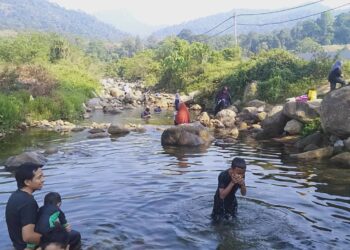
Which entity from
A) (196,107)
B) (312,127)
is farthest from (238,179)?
(196,107)

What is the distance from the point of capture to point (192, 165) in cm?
1627

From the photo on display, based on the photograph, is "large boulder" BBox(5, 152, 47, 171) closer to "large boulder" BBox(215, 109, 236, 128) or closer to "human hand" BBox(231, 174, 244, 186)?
"human hand" BBox(231, 174, 244, 186)

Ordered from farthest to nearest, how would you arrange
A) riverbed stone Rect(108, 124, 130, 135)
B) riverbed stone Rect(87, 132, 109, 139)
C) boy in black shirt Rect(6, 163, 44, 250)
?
riverbed stone Rect(108, 124, 130, 135), riverbed stone Rect(87, 132, 109, 139), boy in black shirt Rect(6, 163, 44, 250)

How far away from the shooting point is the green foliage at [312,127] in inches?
775

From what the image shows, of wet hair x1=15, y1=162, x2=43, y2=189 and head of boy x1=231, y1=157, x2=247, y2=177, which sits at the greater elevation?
wet hair x1=15, y1=162, x2=43, y2=189

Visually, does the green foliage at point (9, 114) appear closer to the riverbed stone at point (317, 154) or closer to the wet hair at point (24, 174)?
the riverbed stone at point (317, 154)

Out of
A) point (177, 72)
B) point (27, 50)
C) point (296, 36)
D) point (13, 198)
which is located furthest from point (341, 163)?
point (296, 36)

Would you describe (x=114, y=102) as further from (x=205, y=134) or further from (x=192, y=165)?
(x=192, y=165)

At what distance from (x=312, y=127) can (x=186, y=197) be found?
32.2ft

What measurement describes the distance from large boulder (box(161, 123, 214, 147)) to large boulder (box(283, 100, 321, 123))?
3.90 metres

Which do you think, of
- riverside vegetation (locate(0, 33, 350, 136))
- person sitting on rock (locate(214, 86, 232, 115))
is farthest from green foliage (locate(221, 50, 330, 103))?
person sitting on rock (locate(214, 86, 232, 115))

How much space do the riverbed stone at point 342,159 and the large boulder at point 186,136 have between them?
643cm

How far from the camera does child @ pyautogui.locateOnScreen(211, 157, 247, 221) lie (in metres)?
8.52

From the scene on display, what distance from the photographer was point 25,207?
20.9ft
